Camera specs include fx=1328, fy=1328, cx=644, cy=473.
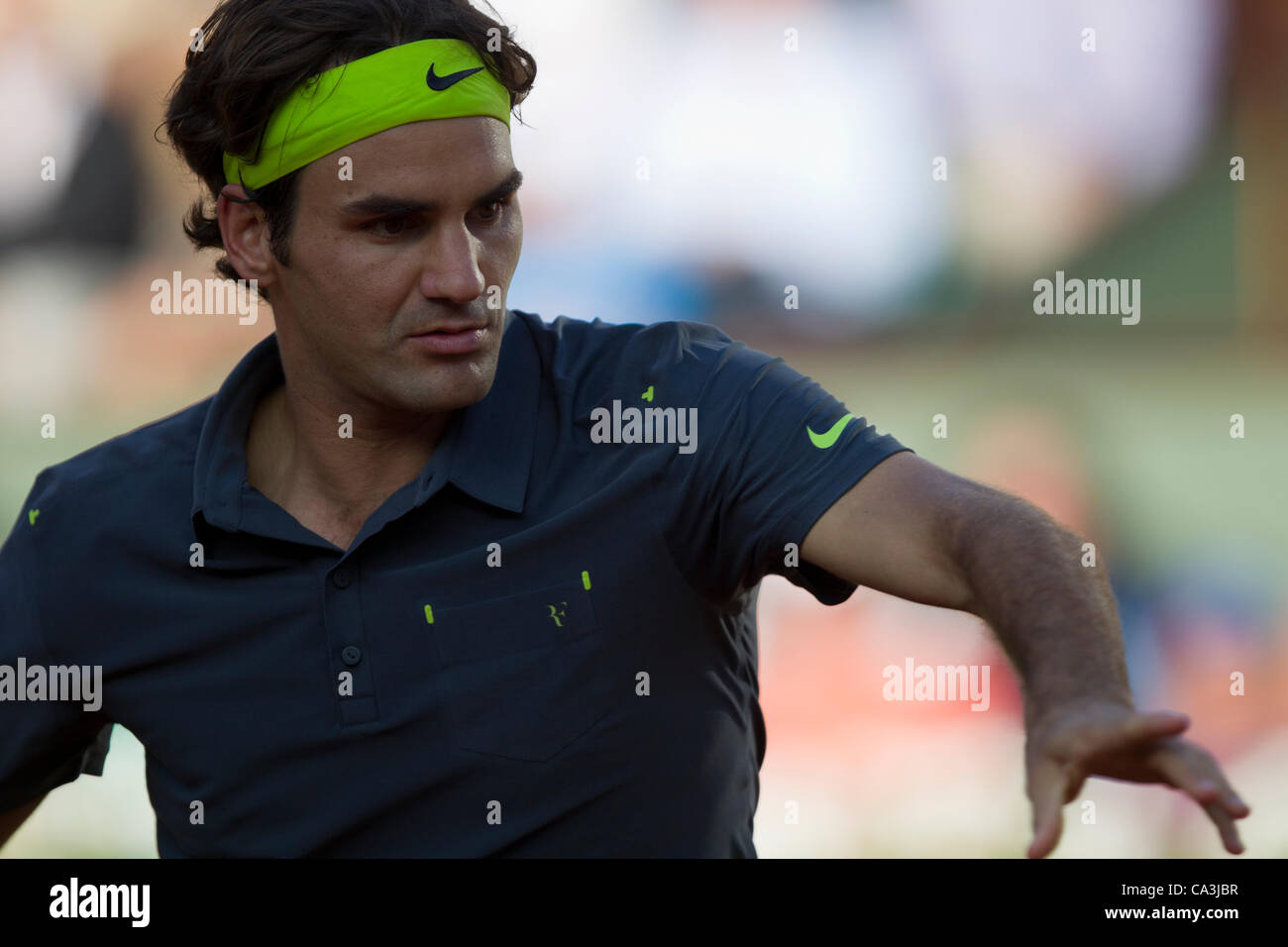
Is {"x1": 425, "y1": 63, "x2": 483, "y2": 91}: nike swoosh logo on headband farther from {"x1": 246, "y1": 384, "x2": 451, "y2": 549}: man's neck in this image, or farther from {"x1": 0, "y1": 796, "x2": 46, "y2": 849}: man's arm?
{"x1": 0, "y1": 796, "x2": 46, "y2": 849}: man's arm

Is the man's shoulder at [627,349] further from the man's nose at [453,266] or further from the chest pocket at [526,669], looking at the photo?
the chest pocket at [526,669]

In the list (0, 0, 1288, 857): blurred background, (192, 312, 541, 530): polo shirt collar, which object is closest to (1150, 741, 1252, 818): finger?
(192, 312, 541, 530): polo shirt collar

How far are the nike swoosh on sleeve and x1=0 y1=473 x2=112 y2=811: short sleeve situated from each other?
1057mm

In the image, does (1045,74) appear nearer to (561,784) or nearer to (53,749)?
(561,784)

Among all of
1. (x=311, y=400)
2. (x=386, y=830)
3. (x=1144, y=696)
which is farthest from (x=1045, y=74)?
(x=386, y=830)

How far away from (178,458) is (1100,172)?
9.93 feet

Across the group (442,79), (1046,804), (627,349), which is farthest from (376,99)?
(1046,804)

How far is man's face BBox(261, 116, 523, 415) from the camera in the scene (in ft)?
5.82

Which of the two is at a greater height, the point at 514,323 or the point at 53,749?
the point at 514,323

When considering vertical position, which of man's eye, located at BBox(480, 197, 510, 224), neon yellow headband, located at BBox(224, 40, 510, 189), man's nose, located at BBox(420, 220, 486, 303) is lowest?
man's nose, located at BBox(420, 220, 486, 303)

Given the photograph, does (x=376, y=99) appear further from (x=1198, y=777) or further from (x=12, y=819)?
(x=1198, y=777)

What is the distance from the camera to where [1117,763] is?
112cm

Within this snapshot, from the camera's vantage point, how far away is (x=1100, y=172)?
3986mm

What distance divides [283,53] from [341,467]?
0.60 m
